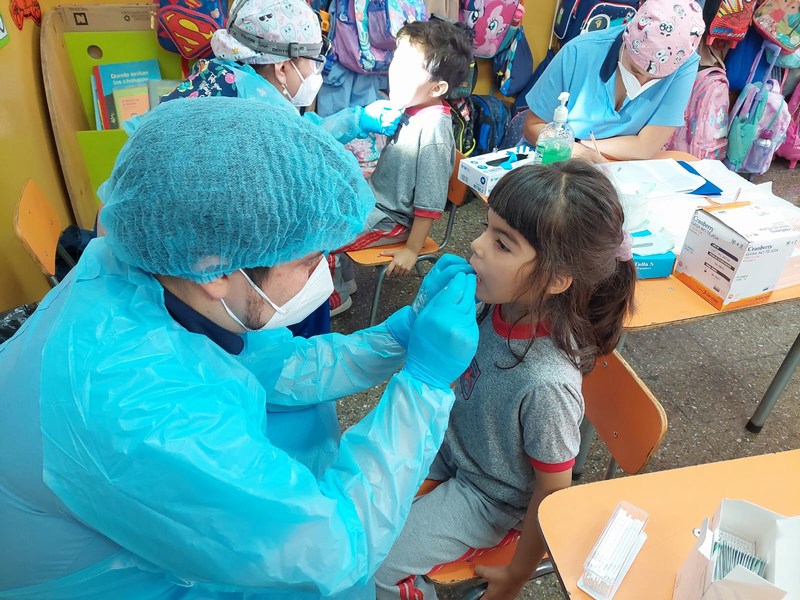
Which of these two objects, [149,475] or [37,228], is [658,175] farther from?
[37,228]

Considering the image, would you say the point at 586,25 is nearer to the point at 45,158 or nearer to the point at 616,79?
the point at 616,79

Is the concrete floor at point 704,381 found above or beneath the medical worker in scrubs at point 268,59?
beneath

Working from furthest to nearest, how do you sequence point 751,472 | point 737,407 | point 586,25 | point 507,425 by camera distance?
1. point 586,25
2. point 737,407
3. point 507,425
4. point 751,472

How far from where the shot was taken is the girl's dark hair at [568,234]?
43.0 inches

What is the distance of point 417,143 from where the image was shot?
2.08 m

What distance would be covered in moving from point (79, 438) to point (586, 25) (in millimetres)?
3437

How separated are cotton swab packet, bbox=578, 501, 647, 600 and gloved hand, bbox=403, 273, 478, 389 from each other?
1.16 feet

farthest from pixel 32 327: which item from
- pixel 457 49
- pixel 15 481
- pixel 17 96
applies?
pixel 17 96

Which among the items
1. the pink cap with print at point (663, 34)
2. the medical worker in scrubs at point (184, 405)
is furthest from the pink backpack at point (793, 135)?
the medical worker in scrubs at point (184, 405)

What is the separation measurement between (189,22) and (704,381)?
9.04ft

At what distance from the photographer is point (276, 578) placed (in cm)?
76

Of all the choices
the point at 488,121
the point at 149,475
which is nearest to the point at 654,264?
the point at 149,475

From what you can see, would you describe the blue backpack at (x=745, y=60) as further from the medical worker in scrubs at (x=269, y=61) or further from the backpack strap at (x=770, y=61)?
the medical worker in scrubs at (x=269, y=61)

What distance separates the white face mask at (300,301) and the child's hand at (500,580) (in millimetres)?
652
